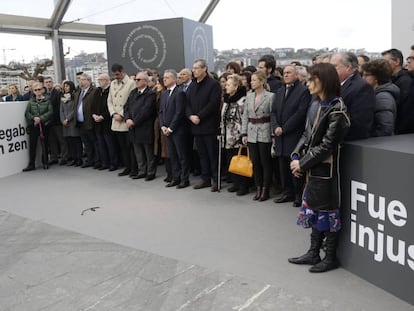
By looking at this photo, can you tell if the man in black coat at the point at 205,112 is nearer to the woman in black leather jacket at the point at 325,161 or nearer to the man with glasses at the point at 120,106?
the man with glasses at the point at 120,106

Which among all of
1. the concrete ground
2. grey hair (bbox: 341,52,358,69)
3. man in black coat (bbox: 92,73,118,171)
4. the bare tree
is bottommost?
the concrete ground

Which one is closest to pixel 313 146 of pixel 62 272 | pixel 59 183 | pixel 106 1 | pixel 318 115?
pixel 318 115

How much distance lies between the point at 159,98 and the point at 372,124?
345 cm

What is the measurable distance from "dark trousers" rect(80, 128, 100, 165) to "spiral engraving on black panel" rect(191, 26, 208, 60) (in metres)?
2.25

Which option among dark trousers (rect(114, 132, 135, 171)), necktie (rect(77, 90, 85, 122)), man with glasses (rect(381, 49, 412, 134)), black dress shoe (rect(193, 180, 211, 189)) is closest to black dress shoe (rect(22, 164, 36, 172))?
necktie (rect(77, 90, 85, 122))

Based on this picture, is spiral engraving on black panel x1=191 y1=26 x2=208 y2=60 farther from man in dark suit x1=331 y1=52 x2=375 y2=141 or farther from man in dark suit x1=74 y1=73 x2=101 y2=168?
man in dark suit x1=331 y1=52 x2=375 y2=141

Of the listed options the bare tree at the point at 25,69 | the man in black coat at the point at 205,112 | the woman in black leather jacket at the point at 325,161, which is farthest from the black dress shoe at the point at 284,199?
the bare tree at the point at 25,69

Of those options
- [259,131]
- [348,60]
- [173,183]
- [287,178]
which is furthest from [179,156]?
[348,60]

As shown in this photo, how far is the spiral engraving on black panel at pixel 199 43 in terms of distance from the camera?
26.8ft

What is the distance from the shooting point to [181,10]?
10422mm

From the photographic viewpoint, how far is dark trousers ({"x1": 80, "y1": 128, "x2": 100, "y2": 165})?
7.23 meters

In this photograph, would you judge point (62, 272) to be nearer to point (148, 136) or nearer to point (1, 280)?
point (1, 280)

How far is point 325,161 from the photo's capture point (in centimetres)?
302

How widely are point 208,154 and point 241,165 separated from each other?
26.0 inches
